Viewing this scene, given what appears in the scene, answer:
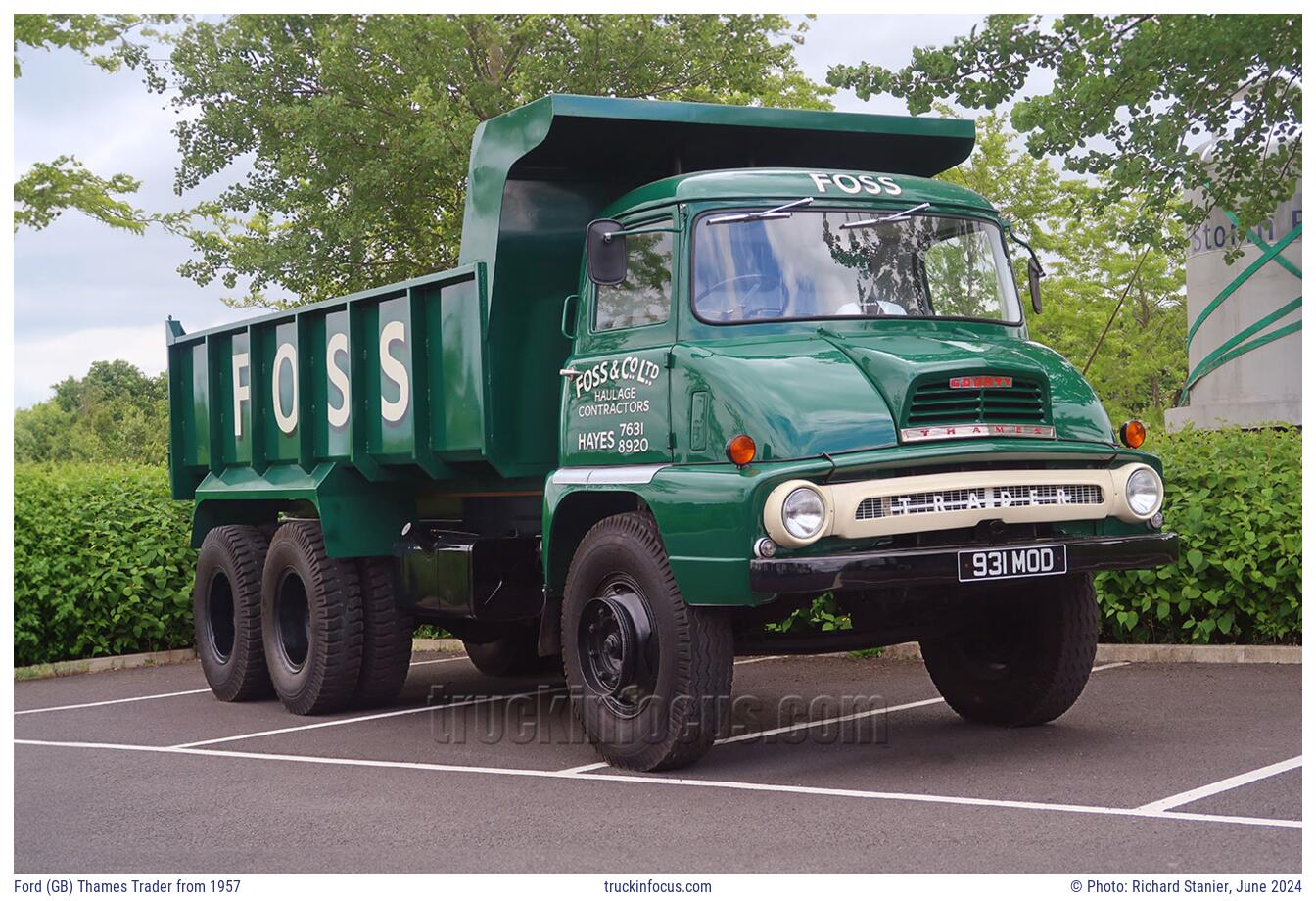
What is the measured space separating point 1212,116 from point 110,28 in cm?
1746

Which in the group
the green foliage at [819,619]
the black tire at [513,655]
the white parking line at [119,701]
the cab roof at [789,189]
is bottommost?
the white parking line at [119,701]

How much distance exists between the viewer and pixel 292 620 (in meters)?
11.1

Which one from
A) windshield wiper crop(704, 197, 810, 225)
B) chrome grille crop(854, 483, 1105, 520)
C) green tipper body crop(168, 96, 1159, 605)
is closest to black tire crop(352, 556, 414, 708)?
green tipper body crop(168, 96, 1159, 605)

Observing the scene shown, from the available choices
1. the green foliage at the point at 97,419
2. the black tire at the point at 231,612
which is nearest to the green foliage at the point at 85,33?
the black tire at the point at 231,612

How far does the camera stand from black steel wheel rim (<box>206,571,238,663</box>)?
39.1 feet

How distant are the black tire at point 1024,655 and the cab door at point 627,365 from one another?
6.56 ft

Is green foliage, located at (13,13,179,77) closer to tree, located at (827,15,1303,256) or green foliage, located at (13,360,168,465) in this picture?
tree, located at (827,15,1303,256)

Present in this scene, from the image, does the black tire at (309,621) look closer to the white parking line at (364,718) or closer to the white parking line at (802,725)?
the white parking line at (364,718)

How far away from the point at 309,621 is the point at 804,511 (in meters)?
4.66

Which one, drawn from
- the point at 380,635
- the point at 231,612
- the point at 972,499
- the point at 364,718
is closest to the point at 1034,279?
the point at 972,499

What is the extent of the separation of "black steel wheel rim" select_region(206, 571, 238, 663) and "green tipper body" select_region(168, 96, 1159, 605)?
60 cm

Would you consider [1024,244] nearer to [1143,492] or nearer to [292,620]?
[1143,492]

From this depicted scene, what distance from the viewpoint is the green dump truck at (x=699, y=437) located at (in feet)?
23.5
